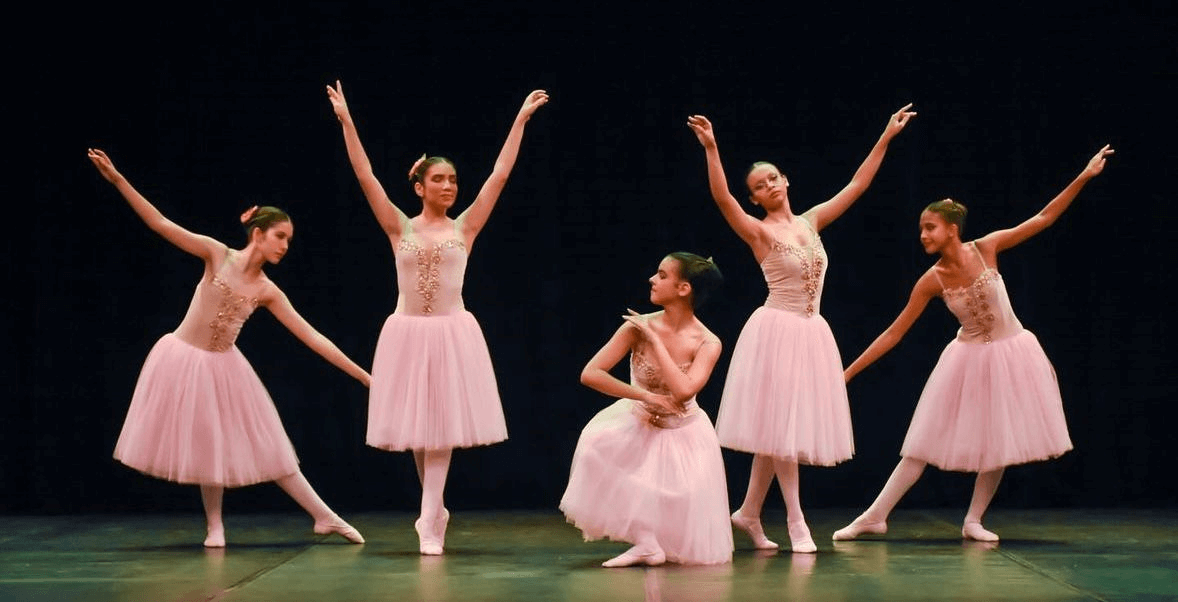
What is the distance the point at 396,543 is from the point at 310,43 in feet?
7.30

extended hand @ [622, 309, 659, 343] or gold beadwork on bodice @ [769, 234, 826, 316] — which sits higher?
gold beadwork on bodice @ [769, 234, 826, 316]

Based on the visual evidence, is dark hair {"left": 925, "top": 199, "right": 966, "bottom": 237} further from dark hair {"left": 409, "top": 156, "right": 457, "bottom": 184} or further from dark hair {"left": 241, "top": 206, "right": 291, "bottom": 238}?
dark hair {"left": 241, "top": 206, "right": 291, "bottom": 238}

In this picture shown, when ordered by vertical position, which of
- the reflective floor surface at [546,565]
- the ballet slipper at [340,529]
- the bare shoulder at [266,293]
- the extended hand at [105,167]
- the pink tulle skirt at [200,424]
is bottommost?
the reflective floor surface at [546,565]

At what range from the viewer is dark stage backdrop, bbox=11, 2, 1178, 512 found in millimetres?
6164

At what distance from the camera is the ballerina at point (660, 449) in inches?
172

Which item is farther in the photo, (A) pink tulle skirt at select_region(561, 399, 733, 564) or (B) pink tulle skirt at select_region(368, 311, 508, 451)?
(B) pink tulle skirt at select_region(368, 311, 508, 451)

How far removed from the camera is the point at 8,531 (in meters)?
5.54

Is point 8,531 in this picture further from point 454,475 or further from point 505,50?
point 505,50

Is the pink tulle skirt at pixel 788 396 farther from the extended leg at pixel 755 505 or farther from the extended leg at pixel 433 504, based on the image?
the extended leg at pixel 433 504

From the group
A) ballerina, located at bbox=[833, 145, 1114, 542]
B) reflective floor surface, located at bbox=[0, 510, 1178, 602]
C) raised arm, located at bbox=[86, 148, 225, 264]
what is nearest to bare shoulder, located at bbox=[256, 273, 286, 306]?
raised arm, located at bbox=[86, 148, 225, 264]

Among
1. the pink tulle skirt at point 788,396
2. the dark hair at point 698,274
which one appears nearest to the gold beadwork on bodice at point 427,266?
the dark hair at point 698,274

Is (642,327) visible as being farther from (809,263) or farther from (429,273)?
(429,273)

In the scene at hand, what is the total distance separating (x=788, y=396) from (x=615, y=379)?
0.68 metres

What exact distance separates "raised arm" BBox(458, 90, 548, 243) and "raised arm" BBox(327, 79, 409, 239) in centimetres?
22
